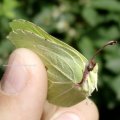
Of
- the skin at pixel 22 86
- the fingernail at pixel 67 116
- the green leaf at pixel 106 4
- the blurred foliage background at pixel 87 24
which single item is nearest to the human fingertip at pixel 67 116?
the fingernail at pixel 67 116

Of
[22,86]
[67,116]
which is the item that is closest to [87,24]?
[67,116]

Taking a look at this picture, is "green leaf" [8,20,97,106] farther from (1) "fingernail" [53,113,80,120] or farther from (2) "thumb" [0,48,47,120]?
(1) "fingernail" [53,113,80,120]

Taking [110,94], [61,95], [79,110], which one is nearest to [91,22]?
[110,94]

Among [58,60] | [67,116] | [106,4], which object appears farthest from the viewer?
[106,4]

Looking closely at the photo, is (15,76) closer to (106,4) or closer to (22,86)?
(22,86)

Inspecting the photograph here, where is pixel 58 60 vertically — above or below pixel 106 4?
above

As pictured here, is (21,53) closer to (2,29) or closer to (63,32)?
(2,29)

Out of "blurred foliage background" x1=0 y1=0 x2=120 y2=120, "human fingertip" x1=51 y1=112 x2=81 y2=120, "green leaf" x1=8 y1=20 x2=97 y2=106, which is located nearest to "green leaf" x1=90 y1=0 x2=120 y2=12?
"blurred foliage background" x1=0 y1=0 x2=120 y2=120
